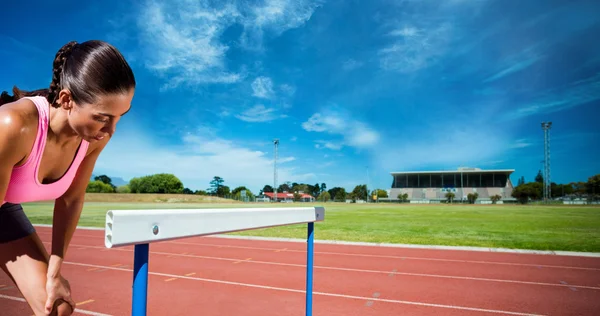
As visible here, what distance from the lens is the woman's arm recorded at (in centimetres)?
142

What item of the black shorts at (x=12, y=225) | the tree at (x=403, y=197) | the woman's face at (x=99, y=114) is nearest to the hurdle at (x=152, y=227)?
the woman's face at (x=99, y=114)

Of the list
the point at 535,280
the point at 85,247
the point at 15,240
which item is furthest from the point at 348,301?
the point at 85,247

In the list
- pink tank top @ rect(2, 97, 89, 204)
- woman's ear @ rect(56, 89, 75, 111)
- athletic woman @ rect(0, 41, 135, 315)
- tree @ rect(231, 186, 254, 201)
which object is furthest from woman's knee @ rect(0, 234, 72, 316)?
tree @ rect(231, 186, 254, 201)

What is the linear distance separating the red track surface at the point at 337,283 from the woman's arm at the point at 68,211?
9.99 feet

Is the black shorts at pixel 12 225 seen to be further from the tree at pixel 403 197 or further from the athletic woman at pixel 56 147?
the tree at pixel 403 197

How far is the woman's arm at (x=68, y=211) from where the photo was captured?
4.66 feet

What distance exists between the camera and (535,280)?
612 centimetres

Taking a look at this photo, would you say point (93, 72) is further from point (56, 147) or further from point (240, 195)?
point (240, 195)

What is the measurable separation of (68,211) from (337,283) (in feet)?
15.4

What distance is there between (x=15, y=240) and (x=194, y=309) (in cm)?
317

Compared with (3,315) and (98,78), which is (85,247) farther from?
(98,78)

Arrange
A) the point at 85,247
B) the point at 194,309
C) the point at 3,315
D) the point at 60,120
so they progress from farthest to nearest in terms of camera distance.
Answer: the point at 85,247, the point at 194,309, the point at 3,315, the point at 60,120

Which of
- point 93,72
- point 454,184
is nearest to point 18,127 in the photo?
point 93,72

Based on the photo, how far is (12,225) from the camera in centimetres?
144
